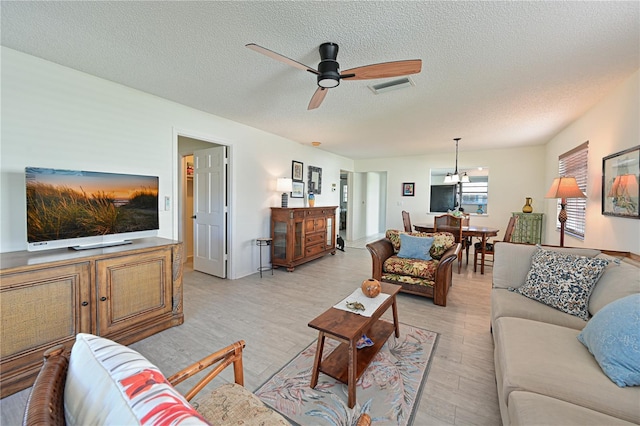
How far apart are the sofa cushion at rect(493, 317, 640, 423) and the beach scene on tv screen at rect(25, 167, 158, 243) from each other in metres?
3.09

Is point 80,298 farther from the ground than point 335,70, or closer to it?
→ closer to it

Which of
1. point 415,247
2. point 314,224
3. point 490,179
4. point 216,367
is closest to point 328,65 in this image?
point 216,367

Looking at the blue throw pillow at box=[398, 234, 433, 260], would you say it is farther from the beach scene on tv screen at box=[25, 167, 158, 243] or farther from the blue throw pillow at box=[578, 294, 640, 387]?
the beach scene on tv screen at box=[25, 167, 158, 243]

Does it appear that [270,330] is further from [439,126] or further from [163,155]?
[439,126]

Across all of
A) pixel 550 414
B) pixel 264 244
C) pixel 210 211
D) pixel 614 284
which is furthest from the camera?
pixel 264 244

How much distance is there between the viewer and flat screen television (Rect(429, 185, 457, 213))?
6.64 meters

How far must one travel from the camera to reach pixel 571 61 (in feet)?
7.13

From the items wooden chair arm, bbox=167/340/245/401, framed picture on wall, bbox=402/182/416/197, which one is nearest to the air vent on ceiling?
wooden chair arm, bbox=167/340/245/401

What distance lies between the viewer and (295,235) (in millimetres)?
4668

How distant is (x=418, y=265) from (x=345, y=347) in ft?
5.55

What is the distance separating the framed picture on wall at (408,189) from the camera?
7029mm

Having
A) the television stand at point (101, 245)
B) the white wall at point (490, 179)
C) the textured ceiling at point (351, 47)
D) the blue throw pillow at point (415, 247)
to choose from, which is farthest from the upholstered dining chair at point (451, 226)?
the television stand at point (101, 245)

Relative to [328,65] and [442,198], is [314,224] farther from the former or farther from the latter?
[442,198]

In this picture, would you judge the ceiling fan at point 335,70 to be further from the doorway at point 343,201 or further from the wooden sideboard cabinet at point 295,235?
the doorway at point 343,201
